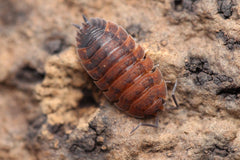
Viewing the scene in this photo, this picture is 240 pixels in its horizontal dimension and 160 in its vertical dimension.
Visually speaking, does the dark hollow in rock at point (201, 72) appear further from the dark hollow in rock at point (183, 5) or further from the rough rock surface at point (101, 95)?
the dark hollow in rock at point (183, 5)

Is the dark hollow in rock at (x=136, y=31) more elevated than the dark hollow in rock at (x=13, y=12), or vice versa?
the dark hollow in rock at (x=13, y=12)

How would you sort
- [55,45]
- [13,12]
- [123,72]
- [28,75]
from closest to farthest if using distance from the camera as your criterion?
[123,72] → [55,45] → [28,75] → [13,12]

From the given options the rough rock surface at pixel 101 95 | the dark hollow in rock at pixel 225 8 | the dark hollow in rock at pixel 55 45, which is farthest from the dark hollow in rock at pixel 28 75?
the dark hollow in rock at pixel 225 8

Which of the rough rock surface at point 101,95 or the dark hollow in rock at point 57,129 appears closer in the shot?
the rough rock surface at point 101,95

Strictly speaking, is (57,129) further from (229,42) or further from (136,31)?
(229,42)

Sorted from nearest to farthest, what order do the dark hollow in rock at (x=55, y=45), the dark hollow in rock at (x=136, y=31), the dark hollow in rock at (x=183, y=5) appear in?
the dark hollow in rock at (x=183, y=5) < the dark hollow in rock at (x=136, y=31) < the dark hollow in rock at (x=55, y=45)

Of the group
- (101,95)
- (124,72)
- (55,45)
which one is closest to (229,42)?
(124,72)

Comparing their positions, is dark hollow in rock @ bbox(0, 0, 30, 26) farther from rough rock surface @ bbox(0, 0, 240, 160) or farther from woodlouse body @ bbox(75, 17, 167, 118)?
woodlouse body @ bbox(75, 17, 167, 118)
